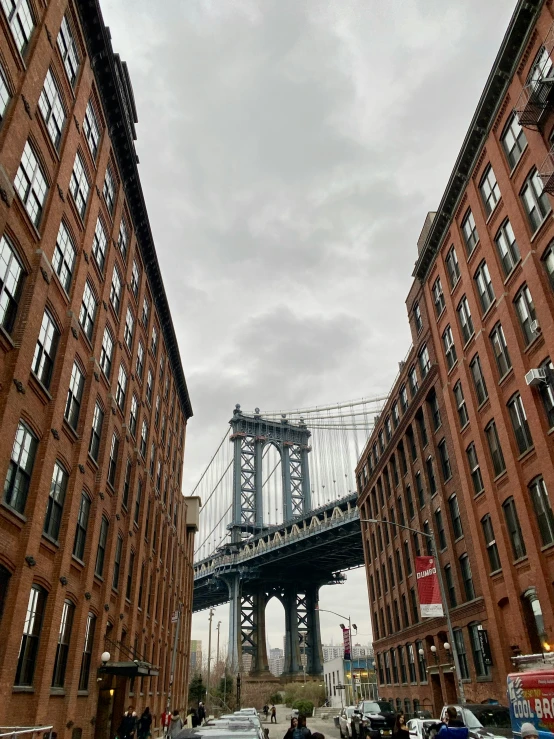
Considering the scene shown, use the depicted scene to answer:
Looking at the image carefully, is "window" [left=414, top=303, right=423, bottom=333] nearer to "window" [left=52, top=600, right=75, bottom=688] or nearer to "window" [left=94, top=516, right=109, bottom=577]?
"window" [left=94, top=516, right=109, bottom=577]

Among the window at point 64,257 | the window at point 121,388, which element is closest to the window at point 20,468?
the window at point 64,257

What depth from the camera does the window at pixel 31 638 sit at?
55.7 feet

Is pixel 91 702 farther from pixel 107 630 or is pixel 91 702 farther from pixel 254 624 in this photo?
pixel 254 624

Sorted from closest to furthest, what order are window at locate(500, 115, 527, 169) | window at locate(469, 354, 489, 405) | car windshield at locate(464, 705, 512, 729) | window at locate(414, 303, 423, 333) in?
car windshield at locate(464, 705, 512, 729) → window at locate(500, 115, 527, 169) → window at locate(469, 354, 489, 405) → window at locate(414, 303, 423, 333)

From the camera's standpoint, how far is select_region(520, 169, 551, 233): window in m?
24.7

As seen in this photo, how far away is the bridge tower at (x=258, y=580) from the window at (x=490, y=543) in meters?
74.1

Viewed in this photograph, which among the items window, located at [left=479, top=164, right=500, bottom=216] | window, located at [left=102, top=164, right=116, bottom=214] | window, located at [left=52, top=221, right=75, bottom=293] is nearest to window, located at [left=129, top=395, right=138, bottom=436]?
window, located at [left=102, top=164, right=116, bottom=214]

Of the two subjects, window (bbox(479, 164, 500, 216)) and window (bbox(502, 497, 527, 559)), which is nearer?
window (bbox(502, 497, 527, 559))

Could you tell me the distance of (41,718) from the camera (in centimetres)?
1722

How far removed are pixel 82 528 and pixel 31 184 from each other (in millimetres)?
12394

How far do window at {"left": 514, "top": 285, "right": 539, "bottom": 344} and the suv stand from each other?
18561 millimetres

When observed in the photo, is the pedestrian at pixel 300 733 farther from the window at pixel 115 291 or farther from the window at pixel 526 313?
the window at pixel 115 291

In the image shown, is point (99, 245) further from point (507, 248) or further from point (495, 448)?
point (495, 448)

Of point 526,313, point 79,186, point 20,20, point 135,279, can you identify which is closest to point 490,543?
point 526,313
